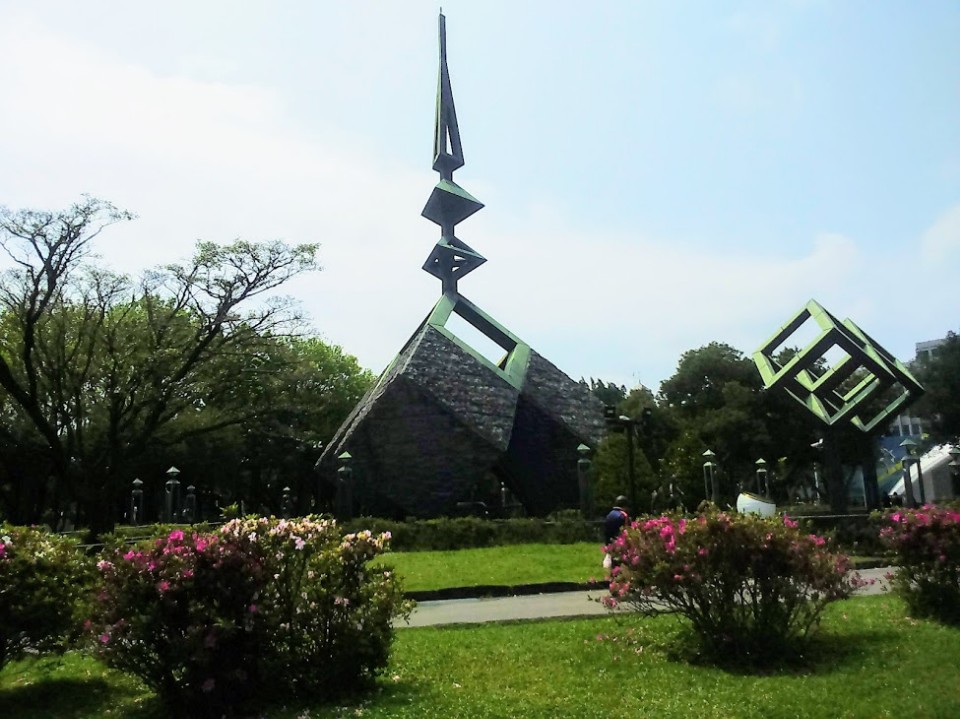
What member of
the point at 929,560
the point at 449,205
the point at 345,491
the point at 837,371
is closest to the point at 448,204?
the point at 449,205

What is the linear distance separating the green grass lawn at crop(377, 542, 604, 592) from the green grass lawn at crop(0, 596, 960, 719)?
450 cm

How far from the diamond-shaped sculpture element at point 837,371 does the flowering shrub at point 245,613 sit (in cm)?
2054

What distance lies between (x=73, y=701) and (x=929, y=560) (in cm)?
790

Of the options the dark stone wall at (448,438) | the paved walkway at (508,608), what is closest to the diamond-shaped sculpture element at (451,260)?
the dark stone wall at (448,438)

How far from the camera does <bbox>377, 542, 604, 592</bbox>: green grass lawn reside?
13.3 metres

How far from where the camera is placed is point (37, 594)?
256 inches

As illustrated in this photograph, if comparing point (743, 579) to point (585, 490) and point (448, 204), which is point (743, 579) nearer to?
point (585, 490)

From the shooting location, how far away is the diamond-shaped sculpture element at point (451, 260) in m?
30.5

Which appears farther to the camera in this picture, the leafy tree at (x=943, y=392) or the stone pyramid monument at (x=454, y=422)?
the leafy tree at (x=943, y=392)

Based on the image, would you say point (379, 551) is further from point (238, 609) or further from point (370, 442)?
point (370, 442)

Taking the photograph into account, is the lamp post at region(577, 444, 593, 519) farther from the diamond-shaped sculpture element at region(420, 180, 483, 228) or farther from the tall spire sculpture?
the diamond-shaped sculpture element at region(420, 180, 483, 228)

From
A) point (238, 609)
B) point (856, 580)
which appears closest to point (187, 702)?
point (238, 609)

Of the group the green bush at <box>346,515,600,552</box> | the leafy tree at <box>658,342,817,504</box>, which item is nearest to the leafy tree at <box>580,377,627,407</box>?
the leafy tree at <box>658,342,817,504</box>

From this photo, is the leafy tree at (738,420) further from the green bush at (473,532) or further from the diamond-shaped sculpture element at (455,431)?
the green bush at (473,532)
